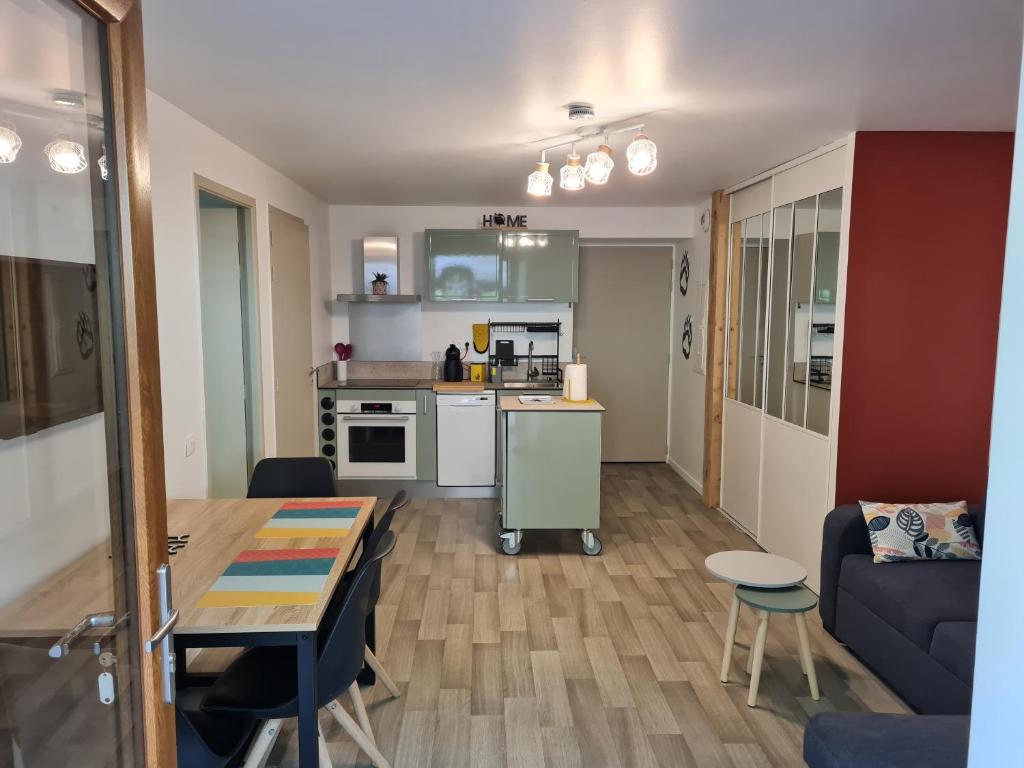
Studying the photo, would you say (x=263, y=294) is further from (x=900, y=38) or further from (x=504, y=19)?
(x=900, y=38)

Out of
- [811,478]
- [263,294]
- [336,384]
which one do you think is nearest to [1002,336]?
[811,478]

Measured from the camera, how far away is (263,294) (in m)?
4.34

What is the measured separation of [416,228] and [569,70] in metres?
3.97

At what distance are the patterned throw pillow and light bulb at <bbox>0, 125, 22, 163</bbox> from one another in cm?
341

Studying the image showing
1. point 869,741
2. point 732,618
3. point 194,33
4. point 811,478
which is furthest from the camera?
point 811,478

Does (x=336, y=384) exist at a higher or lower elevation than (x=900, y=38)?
lower

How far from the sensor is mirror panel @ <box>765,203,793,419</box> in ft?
14.7

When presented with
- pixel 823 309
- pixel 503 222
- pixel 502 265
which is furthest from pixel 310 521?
pixel 503 222

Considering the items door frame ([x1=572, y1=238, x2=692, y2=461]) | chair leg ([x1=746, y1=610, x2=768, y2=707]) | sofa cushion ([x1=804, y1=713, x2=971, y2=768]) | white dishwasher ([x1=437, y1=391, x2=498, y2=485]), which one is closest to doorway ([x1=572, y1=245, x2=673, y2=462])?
door frame ([x1=572, y1=238, x2=692, y2=461])

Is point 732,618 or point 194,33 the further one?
point 732,618

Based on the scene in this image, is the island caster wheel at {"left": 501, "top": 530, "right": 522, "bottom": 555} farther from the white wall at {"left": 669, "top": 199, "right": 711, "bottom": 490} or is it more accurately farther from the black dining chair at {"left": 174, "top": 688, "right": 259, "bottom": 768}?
the black dining chair at {"left": 174, "top": 688, "right": 259, "bottom": 768}

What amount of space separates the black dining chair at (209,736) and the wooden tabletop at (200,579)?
0.83 ft

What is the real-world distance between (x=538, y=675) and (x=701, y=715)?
707 mm

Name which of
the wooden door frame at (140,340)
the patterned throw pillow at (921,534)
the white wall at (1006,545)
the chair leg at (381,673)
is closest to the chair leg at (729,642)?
the patterned throw pillow at (921,534)
